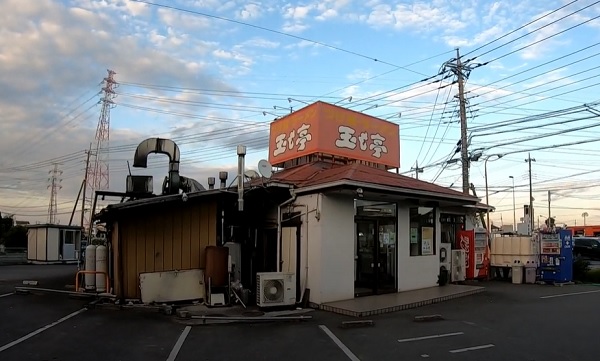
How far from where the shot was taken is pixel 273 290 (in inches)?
477

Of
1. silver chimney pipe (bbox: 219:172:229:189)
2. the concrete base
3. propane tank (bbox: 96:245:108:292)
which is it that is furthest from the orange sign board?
propane tank (bbox: 96:245:108:292)

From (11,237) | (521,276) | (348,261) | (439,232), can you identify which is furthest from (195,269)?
(11,237)

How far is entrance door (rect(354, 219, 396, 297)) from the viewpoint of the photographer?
14151mm

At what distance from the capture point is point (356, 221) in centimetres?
1400

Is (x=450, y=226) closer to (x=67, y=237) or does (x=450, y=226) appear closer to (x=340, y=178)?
(x=340, y=178)

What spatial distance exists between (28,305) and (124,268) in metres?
2.62

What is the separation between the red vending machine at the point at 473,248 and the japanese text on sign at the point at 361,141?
4.49m

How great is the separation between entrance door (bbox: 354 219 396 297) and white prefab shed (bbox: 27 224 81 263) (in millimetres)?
23973

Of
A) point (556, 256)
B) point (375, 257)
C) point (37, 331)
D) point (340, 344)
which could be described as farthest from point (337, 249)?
point (556, 256)

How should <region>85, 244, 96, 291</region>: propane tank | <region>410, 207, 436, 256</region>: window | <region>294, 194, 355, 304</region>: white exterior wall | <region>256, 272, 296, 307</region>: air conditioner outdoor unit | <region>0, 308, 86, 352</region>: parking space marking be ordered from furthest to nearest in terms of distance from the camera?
<region>85, 244, 96, 291</region>: propane tank
<region>410, 207, 436, 256</region>: window
<region>294, 194, 355, 304</region>: white exterior wall
<region>256, 272, 296, 307</region>: air conditioner outdoor unit
<region>0, 308, 86, 352</region>: parking space marking

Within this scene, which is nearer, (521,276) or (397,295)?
(397,295)

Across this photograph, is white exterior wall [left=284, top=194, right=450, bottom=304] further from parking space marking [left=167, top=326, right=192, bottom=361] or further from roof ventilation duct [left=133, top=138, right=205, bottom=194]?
roof ventilation duct [left=133, top=138, right=205, bottom=194]

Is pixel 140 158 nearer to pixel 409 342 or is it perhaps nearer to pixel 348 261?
pixel 348 261

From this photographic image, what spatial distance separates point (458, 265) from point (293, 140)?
765 centimetres
